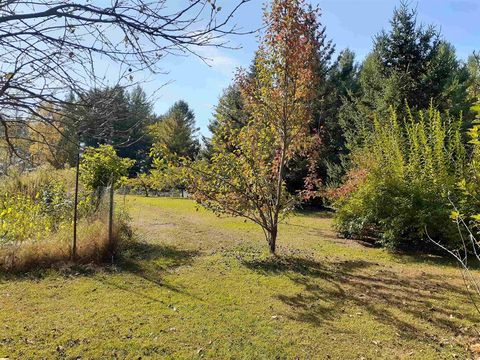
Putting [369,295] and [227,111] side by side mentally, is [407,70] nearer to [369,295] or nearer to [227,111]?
[227,111]

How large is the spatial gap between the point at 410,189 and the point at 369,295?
3.69 m

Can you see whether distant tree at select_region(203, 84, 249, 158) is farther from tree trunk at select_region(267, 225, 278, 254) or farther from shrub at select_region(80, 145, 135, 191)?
shrub at select_region(80, 145, 135, 191)

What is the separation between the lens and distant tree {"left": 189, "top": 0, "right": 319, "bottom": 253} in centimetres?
670

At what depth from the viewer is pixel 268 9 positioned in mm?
6844

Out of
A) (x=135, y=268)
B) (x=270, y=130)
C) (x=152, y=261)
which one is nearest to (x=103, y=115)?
(x=135, y=268)

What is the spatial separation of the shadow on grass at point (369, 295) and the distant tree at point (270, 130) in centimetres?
106

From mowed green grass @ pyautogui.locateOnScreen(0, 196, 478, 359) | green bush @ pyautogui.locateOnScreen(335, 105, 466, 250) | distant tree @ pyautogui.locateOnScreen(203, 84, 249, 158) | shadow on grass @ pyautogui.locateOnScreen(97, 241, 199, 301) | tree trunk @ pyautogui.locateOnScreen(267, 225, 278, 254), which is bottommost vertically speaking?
mowed green grass @ pyautogui.locateOnScreen(0, 196, 478, 359)

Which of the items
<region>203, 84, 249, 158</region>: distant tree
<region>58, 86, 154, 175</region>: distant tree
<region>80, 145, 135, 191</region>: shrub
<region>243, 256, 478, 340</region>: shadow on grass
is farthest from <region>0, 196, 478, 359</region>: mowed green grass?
<region>203, 84, 249, 158</region>: distant tree

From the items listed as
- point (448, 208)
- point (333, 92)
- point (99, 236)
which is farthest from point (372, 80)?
point (99, 236)

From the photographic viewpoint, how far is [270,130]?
7145mm

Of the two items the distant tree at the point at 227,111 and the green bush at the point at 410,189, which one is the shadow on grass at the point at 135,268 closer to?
the distant tree at the point at 227,111

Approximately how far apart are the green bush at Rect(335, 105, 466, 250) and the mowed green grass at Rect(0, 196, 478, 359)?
74cm

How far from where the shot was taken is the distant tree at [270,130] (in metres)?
6.70

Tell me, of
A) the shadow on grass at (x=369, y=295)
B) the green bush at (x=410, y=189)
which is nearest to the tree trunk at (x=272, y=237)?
the shadow on grass at (x=369, y=295)
